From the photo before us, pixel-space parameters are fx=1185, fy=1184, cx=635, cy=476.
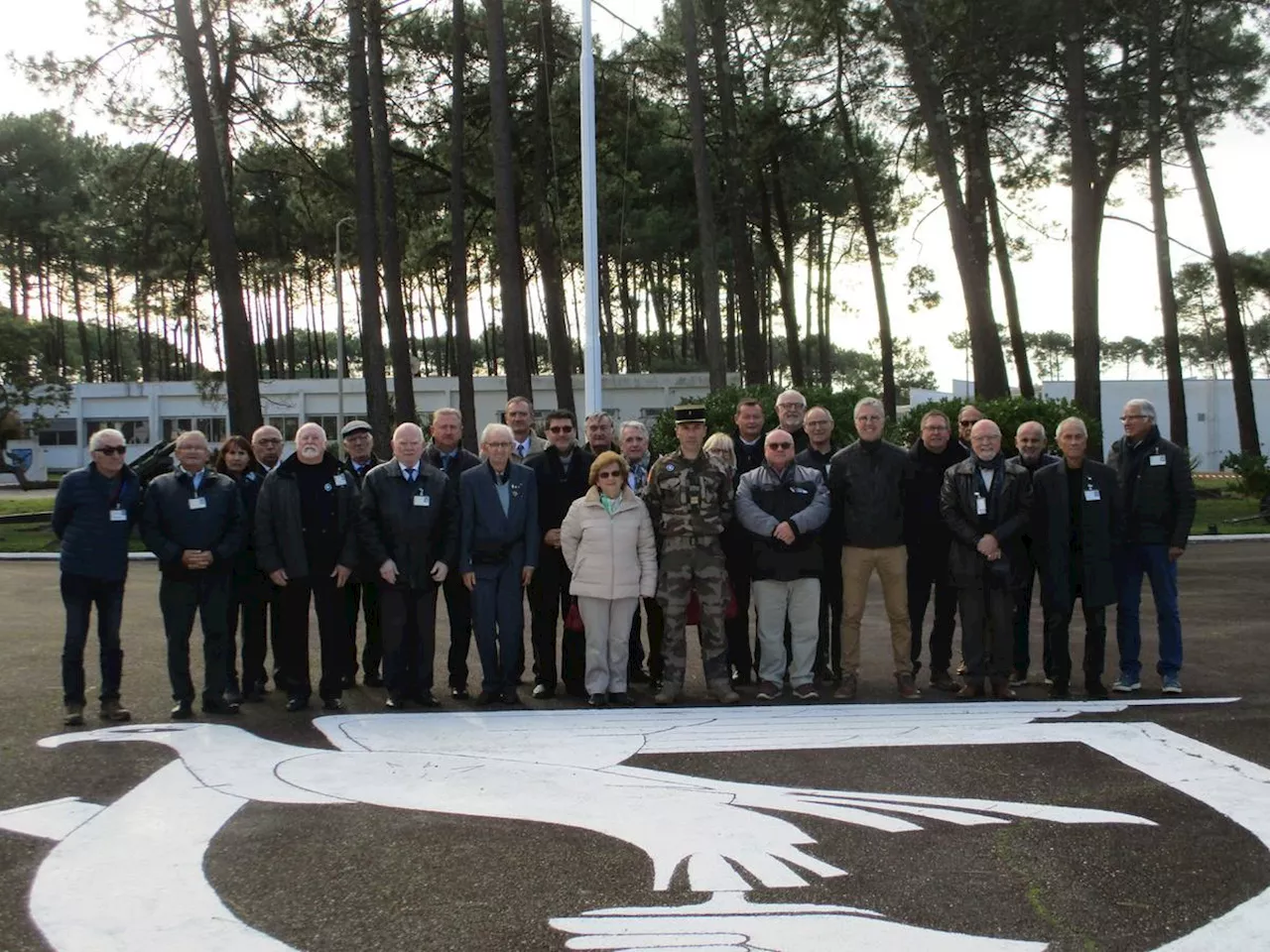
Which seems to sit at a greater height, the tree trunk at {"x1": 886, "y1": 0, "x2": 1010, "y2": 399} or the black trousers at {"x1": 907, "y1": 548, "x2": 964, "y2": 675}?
the tree trunk at {"x1": 886, "y1": 0, "x2": 1010, "y2": 399}

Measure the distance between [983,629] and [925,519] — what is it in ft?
2.74

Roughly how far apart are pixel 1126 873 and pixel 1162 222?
26.5 m

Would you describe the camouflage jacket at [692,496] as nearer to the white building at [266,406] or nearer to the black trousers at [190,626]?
the black trousers at [190,626]

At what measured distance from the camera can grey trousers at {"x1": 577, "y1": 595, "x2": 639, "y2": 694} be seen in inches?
304

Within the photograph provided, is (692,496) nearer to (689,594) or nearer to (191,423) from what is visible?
(689,594)

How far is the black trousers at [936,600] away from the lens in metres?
8.07

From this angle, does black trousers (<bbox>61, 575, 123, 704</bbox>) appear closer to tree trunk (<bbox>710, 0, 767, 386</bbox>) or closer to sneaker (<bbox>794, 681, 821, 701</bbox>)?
sneaker (<bbox>794, 681, 821, 701</bbox>)

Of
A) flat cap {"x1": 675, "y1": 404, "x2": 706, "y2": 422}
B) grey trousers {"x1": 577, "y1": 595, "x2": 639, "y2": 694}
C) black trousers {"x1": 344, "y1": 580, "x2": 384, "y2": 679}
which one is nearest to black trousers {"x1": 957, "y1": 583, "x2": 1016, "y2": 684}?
flat cap {"x1": 675, "y1": 404, "x2": 706, "y2": 422}

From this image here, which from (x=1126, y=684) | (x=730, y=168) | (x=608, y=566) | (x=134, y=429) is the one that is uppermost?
(x=730, y=168)

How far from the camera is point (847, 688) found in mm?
7820

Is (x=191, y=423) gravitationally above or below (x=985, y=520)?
above

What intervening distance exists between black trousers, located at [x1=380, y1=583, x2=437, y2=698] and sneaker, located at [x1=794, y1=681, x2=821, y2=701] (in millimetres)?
2411

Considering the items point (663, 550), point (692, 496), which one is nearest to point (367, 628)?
point (663, 550)

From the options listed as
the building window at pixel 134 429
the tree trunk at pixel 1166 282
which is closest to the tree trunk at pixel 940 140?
the tree trunk at pixel 1166 282
